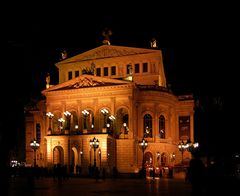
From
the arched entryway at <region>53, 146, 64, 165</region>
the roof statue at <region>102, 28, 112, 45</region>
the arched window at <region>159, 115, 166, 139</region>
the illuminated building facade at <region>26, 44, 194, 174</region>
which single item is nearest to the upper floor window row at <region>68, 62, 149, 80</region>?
the illuminated building facade at <region>26, 44, 194, 174</region>

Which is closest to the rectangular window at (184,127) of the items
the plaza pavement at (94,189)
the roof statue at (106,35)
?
the roof statue at (106,35)

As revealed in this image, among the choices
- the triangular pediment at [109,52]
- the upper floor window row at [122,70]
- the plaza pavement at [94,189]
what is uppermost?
the triangular pediment at [109,52]

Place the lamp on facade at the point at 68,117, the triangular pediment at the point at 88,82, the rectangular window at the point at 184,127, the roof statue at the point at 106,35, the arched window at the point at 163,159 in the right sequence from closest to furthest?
the triangular pediment at the point at 88,82 < the lamp on facade at the point at 68,117 < the arched window at the point at 163,159 < the roof statue at the point at 106,35 < the rectangular window at the point at 184,127

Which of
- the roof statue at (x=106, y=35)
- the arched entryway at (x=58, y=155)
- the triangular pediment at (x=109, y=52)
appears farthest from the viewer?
the roof statue at (x=106, y=35)

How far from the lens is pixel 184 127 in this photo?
253 feet

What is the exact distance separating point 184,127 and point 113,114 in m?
16.5

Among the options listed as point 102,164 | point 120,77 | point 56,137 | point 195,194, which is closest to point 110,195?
point 195,194

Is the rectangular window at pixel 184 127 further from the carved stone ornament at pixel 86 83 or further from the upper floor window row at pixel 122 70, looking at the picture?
the carved stone ornament at pixel 86 83

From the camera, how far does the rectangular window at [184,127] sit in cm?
7625

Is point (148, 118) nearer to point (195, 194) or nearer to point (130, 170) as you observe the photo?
point (130, 170)

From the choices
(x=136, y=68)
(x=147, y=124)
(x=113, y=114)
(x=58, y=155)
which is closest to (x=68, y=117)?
(x=58, y=155)

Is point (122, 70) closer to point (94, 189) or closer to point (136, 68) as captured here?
point (136, 68)

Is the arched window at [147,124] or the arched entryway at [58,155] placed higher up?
the arched window at [147,124]

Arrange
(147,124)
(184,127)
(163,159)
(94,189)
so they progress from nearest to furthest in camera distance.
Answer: (94,189), (147,124), (163,159), (184,127)
